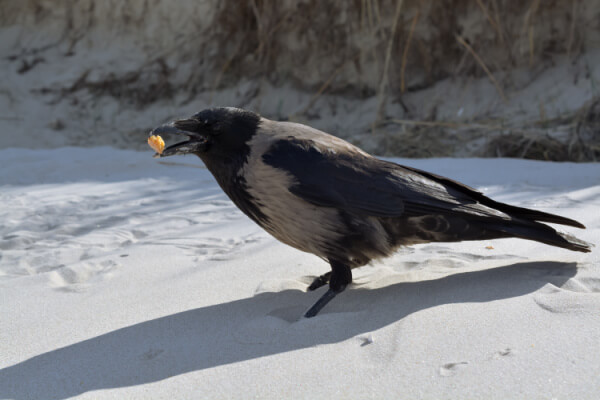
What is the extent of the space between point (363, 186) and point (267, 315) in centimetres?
61

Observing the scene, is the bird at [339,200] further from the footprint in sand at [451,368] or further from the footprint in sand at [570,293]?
the footprint in sand at [451,368]

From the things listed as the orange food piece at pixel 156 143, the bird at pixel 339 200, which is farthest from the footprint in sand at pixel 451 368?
the orange food piece at pixel 156 143

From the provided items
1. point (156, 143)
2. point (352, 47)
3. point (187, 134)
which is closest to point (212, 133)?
point (187, 134)

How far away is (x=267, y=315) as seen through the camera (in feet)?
7.18

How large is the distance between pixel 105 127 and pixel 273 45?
2.64 meters

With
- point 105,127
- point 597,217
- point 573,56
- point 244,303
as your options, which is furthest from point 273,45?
point 244,303

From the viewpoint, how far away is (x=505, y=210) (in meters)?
2.54

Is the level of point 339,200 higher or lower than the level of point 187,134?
lower

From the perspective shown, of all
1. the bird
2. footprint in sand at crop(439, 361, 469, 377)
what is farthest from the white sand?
the bird

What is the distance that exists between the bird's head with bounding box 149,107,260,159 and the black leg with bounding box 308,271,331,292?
24.7 inches

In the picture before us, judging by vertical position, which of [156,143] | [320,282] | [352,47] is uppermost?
[352,47]

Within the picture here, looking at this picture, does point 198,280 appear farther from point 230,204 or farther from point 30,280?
point 230,204

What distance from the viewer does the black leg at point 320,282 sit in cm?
261

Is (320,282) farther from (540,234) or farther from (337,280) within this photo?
(540,234)
